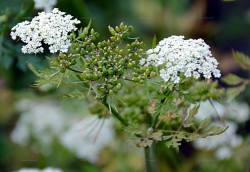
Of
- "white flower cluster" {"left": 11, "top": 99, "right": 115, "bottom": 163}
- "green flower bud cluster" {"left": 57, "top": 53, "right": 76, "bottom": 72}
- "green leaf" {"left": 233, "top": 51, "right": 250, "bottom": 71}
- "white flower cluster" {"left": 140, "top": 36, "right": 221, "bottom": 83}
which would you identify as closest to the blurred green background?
"white flower cluster" {"left": 11, "top": 99, "right": 115, "bottom": 163}

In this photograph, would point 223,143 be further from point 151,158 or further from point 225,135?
point 151,158

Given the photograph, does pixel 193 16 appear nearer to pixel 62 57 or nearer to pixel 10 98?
pixel 10 98

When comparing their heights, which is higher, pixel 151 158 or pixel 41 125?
Answer: pixel 41 125

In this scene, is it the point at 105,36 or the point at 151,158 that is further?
the point at 105,36

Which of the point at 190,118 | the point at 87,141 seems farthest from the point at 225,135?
the point at 190,118

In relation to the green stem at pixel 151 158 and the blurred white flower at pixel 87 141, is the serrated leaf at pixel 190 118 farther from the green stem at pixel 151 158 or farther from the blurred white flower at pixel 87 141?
the blurred white flower at pixel 87 141

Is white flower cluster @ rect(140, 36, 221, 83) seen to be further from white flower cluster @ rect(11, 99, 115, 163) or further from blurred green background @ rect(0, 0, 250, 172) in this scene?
white flower cluster @ rect(11, 99, 115, 163)

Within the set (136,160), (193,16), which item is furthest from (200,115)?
(193,16)
